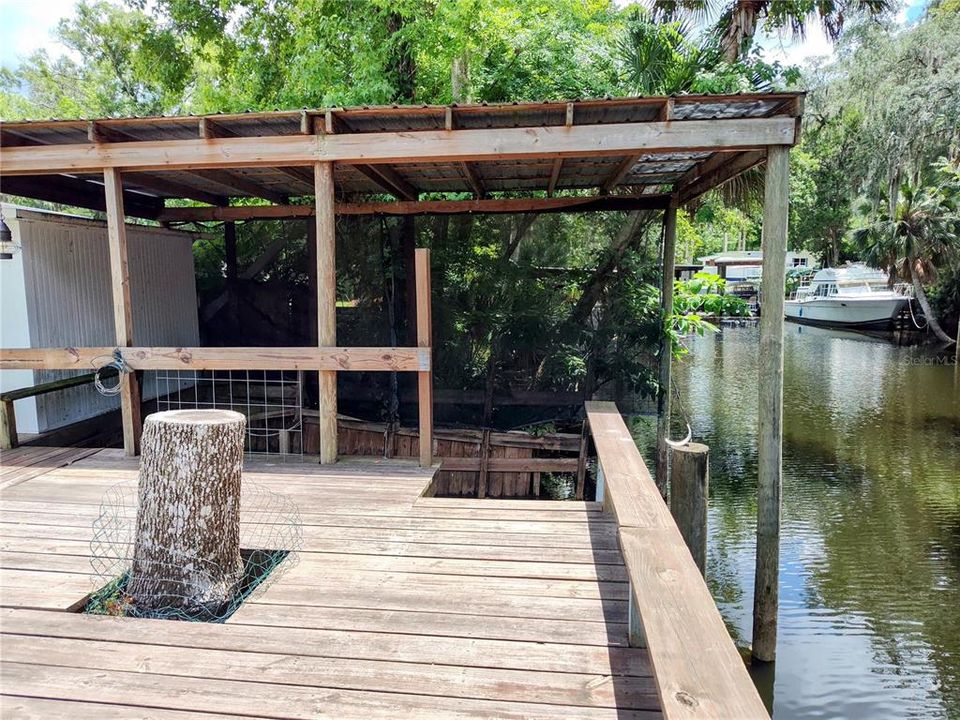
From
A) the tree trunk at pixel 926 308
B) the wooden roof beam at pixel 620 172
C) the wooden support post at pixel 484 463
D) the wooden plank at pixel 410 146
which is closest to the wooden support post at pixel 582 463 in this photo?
the wooden support post at pixel 484 463

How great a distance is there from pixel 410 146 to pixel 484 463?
11.0 feet

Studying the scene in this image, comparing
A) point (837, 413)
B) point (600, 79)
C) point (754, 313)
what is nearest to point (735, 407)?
point (837, 413)

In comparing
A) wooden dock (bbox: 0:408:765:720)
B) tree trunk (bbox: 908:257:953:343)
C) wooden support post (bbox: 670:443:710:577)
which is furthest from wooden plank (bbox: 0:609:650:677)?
tree trunk (bbox: 908:257:953:343)

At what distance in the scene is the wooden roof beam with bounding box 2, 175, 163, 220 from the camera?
19.8ft

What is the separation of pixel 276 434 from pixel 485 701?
518cm

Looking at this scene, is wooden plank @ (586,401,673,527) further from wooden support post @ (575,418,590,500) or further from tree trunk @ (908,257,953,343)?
tree trunk @ (908,257,953,343)

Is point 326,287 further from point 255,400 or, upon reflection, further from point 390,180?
point 255,400

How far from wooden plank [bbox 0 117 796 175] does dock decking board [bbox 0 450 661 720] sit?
242 cm

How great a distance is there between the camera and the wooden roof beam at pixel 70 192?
602cm

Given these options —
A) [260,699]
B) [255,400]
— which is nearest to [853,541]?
[260,699]

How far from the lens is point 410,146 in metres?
4.33

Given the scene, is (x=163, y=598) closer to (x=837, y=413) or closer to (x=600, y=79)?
(x=600, y=79)

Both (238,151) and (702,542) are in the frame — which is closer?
(702,542)

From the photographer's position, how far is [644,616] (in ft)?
5.80
